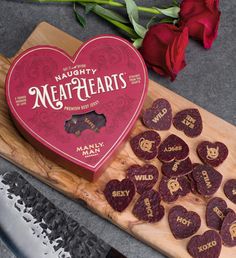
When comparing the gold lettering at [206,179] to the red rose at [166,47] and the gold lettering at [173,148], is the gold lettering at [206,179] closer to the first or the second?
the gold lettering at [173,148]

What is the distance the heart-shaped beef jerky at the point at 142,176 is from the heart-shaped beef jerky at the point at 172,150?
28mm

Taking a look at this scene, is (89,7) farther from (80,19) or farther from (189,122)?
(189,122)

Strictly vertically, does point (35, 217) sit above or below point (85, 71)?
below

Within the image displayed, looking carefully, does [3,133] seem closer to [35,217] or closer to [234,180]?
[35,217]

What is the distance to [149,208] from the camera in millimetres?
965

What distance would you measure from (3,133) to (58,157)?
0.11 meters

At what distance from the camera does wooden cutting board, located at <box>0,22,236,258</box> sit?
37.8 inches

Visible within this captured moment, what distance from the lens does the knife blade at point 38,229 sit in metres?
0.92

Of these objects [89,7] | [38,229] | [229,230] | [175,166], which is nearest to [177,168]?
[175,166]

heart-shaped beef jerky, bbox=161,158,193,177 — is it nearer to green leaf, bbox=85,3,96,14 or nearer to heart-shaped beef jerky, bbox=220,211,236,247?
heart-shaped beef jerky, bbox=220,211,236,247

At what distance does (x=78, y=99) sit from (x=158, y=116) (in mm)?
143

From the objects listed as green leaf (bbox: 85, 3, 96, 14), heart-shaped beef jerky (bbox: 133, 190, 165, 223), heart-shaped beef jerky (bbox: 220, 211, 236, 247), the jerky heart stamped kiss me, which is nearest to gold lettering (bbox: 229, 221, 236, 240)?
heart-shaped beef jerky (bbox: 220, 211, 236, 247)

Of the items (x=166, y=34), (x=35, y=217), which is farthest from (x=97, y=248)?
(x=166, y=34)

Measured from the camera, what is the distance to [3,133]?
99 centimetres
